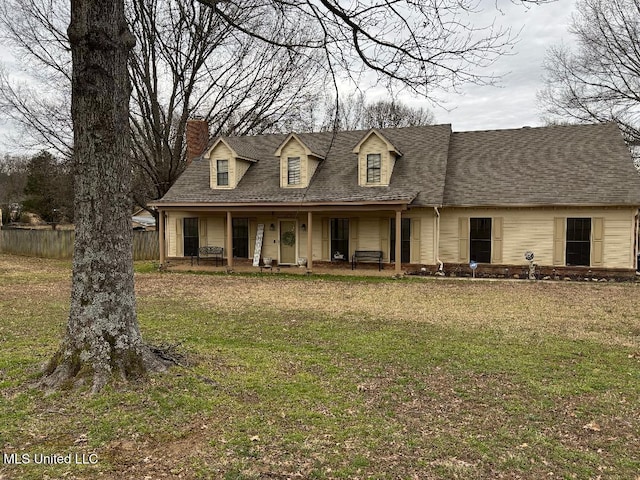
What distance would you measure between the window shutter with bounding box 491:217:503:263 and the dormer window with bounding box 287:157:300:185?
766 cm

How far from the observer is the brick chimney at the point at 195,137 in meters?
23.0

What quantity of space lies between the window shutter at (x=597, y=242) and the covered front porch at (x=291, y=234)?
5809 mm

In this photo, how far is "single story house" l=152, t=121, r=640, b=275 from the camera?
53.1 feet

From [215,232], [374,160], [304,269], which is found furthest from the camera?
[215,232]

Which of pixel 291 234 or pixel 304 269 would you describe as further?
pixel 291 234

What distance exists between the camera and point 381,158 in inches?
711

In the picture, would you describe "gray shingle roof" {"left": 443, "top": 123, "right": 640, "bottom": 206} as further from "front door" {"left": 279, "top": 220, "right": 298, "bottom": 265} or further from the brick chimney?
the brick chimney

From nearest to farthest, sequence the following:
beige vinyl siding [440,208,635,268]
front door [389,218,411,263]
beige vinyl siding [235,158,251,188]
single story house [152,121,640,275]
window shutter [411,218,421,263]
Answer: beige vinyl siding [440,208,635,268]
single story house [152,121,640,275]
window shutter [411,218,421,263]
front door [389,218,411,263]
beige vinyl siding [235,158,251,188]

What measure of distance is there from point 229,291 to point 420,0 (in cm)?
1006

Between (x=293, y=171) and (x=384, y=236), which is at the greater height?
(x=293, y=171)

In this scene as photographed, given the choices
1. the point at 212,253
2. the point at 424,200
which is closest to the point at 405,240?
the point at 424,200

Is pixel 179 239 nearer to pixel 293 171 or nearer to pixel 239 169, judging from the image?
pixel 239 169

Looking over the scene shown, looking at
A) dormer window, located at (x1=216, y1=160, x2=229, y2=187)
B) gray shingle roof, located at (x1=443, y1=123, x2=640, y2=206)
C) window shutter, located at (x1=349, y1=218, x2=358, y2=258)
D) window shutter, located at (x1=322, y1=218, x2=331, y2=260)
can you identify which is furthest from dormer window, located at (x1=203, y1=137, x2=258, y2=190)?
gray shingle roof, located at (x1=443, y1=123, x2=640, y2=206)

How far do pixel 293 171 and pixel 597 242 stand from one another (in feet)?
37.0
